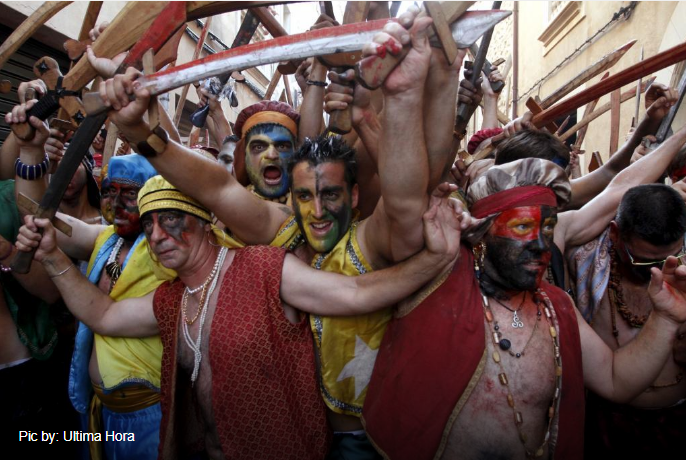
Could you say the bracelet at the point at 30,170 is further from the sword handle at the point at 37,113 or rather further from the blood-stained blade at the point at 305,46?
the blood-stained blade at the point at 305,46

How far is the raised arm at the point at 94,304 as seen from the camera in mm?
2037

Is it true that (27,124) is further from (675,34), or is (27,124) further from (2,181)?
(675,34)

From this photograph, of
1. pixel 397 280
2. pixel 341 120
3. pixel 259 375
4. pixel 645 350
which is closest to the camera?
pixel 341 120

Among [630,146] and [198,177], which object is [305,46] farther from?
[630,146]

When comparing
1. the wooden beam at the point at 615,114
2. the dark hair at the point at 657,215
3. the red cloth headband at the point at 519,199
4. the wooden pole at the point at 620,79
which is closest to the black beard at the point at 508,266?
the red cloth headband at the point at 519,199

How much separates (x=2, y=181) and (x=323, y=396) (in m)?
2.30

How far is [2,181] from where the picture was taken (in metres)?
2.56

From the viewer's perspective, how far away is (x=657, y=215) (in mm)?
1982

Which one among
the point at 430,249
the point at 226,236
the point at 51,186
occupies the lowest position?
the point at 430,249

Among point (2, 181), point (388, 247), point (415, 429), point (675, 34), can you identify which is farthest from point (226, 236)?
point (675, 34)

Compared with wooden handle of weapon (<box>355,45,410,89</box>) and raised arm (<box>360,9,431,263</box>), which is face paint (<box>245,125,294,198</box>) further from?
wooden handle of weapon (<box>355,45,410,89</box>)

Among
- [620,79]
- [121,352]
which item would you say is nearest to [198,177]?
[121,352]

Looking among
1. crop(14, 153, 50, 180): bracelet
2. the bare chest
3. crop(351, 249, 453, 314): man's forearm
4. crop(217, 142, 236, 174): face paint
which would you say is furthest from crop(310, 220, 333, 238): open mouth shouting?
crop(217, 142, 236, 174): face paint

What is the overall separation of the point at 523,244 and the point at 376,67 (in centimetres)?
98
